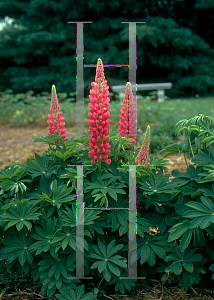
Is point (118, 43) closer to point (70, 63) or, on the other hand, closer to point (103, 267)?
point (70, 63)

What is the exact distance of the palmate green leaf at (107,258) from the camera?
1.65 metres

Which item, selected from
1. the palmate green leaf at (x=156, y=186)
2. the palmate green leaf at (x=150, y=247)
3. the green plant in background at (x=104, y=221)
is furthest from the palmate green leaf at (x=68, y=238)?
the palmate green leaf at (x=156, y=186)

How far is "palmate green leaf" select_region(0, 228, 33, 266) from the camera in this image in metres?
1.70

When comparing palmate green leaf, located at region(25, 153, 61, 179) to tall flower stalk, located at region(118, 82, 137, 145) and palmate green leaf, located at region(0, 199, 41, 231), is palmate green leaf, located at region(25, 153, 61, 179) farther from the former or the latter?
tall flower stalk, located at region(118, 82, 137, 145)

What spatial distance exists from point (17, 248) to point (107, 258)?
0.54m

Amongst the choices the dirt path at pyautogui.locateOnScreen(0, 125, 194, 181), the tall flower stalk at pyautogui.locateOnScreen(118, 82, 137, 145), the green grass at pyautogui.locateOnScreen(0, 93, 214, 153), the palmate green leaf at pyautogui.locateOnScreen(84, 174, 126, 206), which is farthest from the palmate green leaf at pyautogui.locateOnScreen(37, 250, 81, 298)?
the green grass at pyautogui.locateOnScreen(0, 93, 214, 153)

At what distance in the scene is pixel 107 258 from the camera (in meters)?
1.70

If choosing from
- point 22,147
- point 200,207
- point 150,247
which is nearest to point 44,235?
point 150,247

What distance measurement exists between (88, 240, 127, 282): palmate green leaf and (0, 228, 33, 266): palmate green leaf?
37 cm

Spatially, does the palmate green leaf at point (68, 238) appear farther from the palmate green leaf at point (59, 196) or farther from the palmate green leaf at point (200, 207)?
the palmate green leaf at point (200, 207)

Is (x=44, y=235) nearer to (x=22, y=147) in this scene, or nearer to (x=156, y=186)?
(x=156, y=186)

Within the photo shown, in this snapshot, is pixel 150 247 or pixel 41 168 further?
pixel 41 168

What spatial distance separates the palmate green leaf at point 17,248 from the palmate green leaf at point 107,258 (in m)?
0.37

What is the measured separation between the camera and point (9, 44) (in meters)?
14.9
